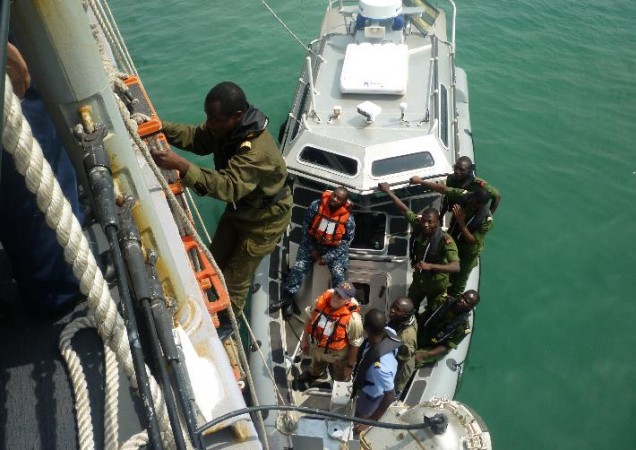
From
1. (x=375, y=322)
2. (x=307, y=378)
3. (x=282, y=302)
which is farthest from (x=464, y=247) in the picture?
(x=375, y=322)

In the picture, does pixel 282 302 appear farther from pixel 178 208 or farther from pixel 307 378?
pixel 178 208

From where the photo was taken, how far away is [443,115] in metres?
7.46

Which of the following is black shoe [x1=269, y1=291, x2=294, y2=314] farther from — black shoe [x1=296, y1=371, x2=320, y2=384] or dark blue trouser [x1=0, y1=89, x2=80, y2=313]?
dark blue trouser [x1=0, y1=89, x2=80, y2=313]

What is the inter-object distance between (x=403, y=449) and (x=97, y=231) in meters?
2.27

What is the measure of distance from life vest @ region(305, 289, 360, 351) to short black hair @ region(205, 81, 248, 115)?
2.10m

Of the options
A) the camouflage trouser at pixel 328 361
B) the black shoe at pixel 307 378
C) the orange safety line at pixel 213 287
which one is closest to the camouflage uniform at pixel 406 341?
the camouflage trouser at pixel 328 361

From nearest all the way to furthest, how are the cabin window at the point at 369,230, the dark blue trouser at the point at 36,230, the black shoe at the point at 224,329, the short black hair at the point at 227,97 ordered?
1. the dark blue trouser at the point at 36,230
2. the black shoe at the point at 224,329
3. the short black hair at the point at 227,97
4. the cabin window at the point at 369,230

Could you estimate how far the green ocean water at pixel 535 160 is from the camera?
21.9ft

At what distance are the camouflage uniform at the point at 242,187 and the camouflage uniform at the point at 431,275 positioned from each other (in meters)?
1.78

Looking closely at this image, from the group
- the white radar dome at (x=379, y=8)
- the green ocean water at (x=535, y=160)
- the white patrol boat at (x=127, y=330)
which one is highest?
the white patrol boat at (x=127, y=330)

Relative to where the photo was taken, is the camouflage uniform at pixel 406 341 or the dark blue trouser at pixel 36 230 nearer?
the dark blue trouser at pixel 36 230

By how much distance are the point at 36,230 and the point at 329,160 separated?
16.1 feet

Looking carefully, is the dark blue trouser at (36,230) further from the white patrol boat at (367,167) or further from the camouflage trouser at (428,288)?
the camouflage trouser at (428,288)

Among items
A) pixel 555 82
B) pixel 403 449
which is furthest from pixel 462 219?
pixel 555 82
